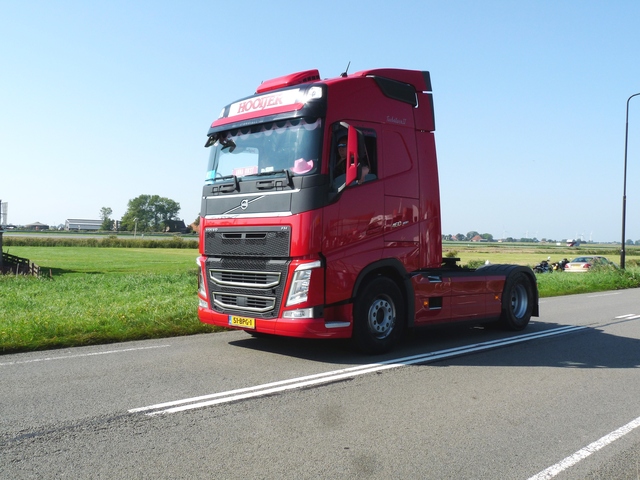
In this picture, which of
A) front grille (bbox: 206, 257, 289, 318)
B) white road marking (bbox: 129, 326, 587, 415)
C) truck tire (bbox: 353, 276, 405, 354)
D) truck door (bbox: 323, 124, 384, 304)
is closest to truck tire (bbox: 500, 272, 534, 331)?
white road marking (bbox: 129, 326, 587, 415)

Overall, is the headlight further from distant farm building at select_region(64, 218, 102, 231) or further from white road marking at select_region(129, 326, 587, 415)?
distant farm building at select_region(64, 218, 102, 231)

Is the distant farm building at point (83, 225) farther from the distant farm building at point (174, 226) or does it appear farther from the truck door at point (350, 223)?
the truck door at point (350, 223)

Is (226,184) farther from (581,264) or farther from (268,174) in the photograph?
(581,264)

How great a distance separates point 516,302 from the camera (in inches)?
423

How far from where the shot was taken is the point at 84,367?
6602mm

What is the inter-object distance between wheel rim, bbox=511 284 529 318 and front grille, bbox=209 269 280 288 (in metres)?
5.20

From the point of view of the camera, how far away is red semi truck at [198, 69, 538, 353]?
23.5ft

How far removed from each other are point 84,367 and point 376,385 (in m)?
3.24

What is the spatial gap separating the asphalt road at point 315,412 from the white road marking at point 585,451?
2cm

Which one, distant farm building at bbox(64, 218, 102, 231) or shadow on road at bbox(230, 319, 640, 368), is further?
distant farm building at bbox(64, 218, 102, 231)

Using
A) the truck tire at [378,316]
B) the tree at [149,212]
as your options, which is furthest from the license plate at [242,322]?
the tree at [149,212]

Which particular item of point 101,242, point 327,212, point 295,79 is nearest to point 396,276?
point 327,212

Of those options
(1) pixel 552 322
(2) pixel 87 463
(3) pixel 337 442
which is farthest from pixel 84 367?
(1) pixel 552 322

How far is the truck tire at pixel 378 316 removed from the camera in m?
7.60
